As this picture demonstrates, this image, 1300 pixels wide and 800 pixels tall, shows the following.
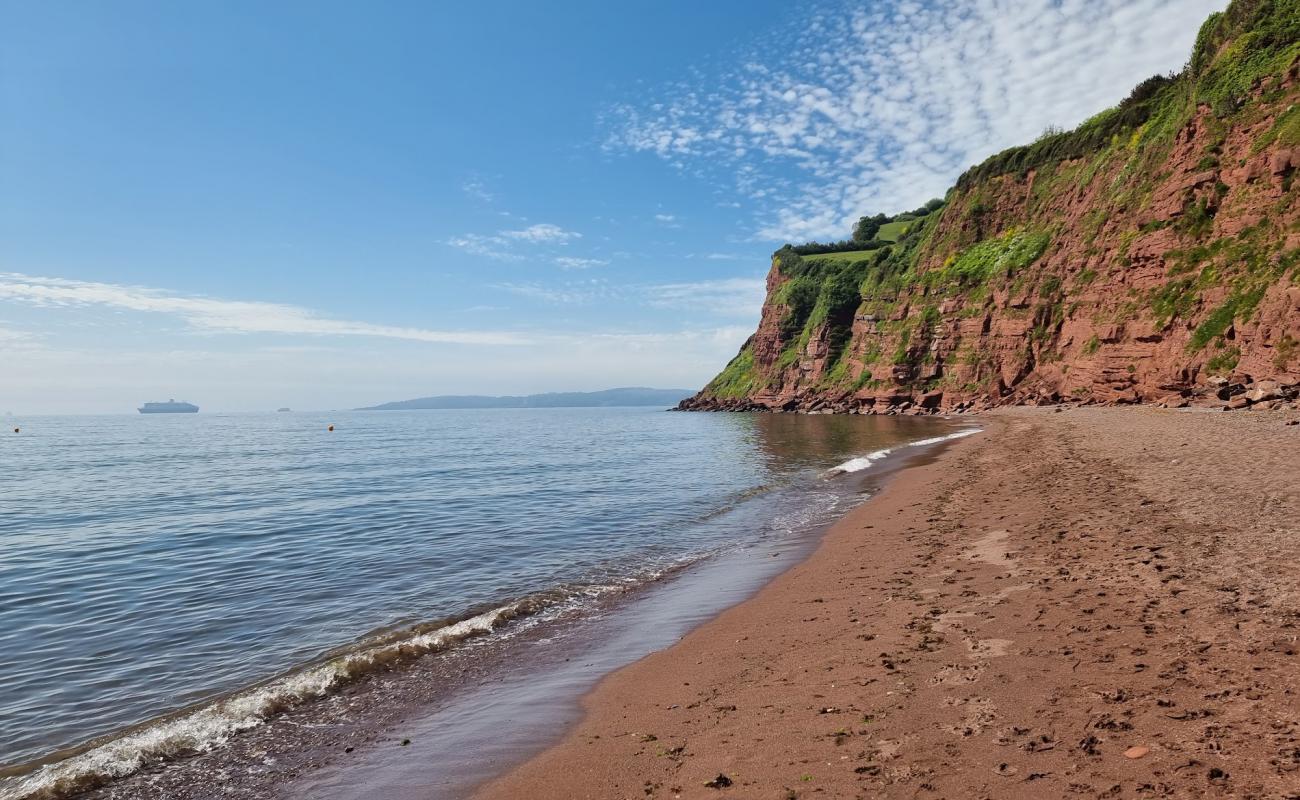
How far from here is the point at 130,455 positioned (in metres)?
49.3

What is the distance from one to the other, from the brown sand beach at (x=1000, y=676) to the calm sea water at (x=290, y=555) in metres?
4.66

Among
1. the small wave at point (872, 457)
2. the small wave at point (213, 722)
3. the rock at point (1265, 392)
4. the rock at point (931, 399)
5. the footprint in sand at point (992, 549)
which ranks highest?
the rock at point (1265, 392)

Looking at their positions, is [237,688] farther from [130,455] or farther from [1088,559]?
[130,455]

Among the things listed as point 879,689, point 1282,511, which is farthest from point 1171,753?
point 1282,511

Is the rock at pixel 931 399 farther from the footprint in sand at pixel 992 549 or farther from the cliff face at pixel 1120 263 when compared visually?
the footprint in sand at pixel 992 549

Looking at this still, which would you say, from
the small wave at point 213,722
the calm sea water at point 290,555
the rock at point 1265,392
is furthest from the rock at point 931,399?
the small wave at point 213,722

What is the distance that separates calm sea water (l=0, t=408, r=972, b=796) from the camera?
900 cm

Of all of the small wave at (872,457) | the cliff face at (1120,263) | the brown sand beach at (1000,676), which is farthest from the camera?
the cliff face at (1120,263)

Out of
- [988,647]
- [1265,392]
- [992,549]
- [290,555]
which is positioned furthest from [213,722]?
[1265,392]

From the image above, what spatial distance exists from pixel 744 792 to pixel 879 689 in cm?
207

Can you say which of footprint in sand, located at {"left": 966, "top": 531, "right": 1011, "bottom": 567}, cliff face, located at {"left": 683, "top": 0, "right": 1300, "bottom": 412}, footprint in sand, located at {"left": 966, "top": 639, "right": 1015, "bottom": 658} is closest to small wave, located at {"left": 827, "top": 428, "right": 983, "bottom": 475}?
cliff face, located at {"left": 683, "top": 0, "right": 1300, "bottom": 412}

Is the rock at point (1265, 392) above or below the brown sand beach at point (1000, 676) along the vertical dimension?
above

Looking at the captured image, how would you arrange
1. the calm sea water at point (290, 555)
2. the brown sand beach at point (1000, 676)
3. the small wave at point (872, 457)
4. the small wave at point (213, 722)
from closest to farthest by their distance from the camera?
the brown sand beach at point (1000, 676) → the small wave at point (213, 722) → the calm sea water at point (290, 555) → the small wave at point (872, 457)

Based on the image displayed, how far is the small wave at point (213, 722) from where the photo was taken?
20.6 feet
